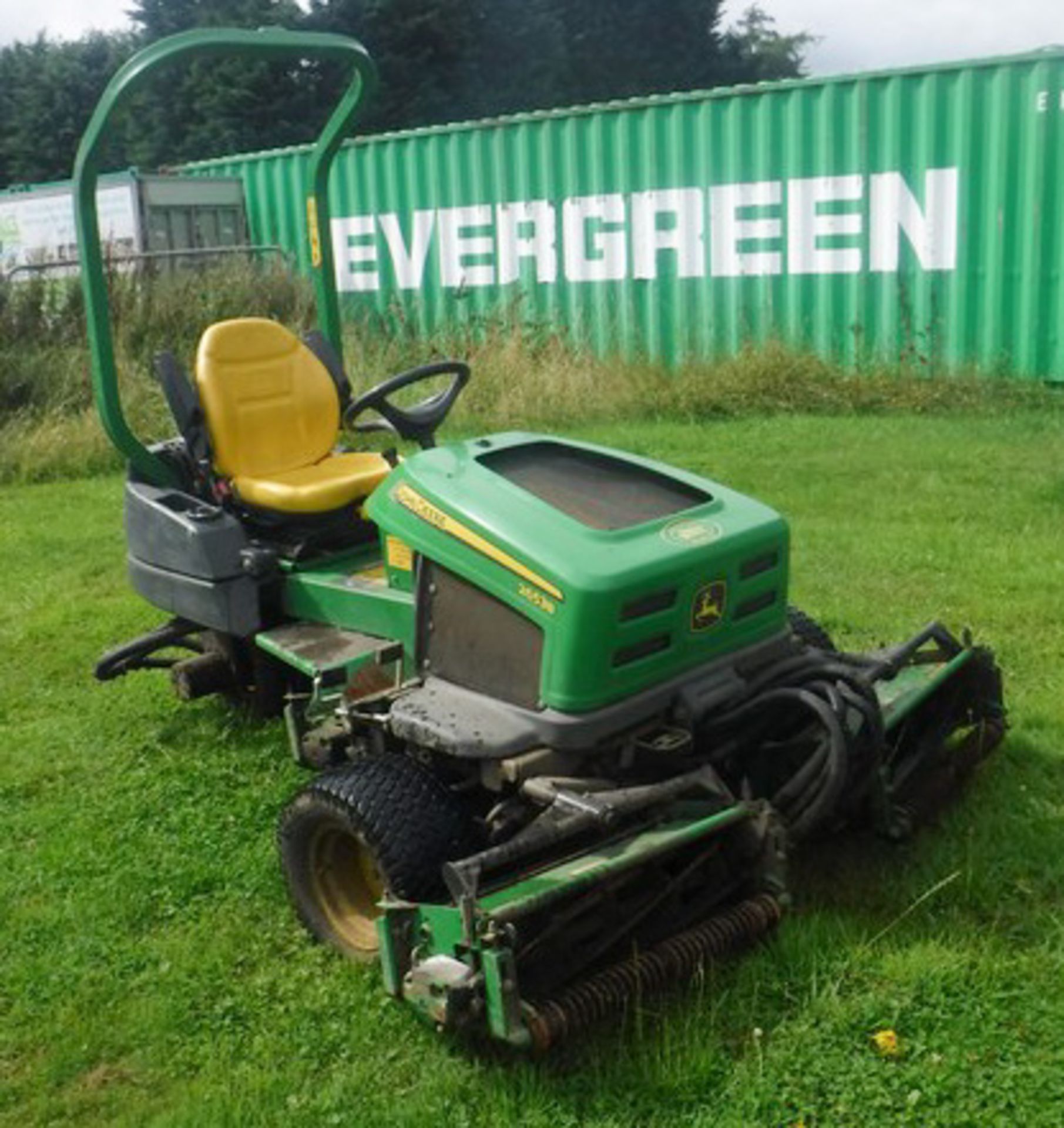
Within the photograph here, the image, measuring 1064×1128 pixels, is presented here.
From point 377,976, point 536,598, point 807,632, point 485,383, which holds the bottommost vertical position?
point 377,976

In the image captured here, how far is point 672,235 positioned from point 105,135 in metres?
7.30

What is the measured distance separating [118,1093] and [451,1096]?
672mm

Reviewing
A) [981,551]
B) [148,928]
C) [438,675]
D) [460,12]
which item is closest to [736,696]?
[438,675]

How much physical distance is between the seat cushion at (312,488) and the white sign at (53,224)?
348 inches

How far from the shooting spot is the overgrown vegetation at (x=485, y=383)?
9180mm

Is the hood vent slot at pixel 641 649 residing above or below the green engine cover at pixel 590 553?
below

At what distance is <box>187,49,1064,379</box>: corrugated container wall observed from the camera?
9.20m

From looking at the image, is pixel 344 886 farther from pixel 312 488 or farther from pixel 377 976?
pixel 312 488

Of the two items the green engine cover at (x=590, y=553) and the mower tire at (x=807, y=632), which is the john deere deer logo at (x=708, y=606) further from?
the mower tire at (x=807, y=632)

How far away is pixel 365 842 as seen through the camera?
9.55ft

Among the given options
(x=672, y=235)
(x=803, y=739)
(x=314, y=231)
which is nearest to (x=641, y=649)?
(x=803, y=739)

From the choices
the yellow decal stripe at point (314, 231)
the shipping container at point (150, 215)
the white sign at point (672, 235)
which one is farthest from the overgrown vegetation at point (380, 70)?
the yellow decal stripe at point (314, 231)

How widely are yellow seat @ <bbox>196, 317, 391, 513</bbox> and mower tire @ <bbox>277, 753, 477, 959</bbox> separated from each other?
111 cm

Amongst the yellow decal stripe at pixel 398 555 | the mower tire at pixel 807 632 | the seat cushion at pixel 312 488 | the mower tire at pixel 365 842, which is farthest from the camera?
the seat cushion at pixel 312 488
